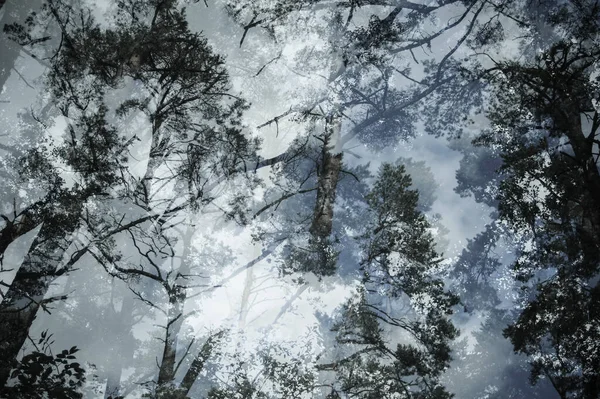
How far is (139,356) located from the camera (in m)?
29.0

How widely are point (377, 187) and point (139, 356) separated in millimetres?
27355

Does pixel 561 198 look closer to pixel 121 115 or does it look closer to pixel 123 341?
pixel 121 115

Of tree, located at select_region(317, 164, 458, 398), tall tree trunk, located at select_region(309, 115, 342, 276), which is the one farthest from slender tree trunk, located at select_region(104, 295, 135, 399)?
tall tree trunk, located at select_region(309, 115, 342, 276)

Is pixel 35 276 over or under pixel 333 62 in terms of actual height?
under

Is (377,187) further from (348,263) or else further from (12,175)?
(12,175)

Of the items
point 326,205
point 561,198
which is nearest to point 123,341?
point 326,205

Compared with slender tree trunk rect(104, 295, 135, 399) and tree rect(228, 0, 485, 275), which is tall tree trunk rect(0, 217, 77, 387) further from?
slender tree trunk rect(104, 295, 135, 399)

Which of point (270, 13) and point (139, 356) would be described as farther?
point (139, 356)

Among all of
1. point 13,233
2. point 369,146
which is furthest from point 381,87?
point 13,233

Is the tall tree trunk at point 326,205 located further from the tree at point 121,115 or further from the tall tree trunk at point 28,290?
the tall tree trunk at point 28,290

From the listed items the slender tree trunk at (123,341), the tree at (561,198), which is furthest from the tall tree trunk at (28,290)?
the slender tree trunk at (123,341)

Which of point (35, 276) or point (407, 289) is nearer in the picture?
point (35, 276)

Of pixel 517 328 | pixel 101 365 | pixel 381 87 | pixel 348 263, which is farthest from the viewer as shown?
pixel 101 365

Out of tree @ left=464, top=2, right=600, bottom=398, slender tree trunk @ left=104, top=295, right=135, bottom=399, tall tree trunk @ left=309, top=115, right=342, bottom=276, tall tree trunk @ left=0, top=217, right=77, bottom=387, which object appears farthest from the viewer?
slender tree trunk @ left=104, top=295, right=135, bottom=399
